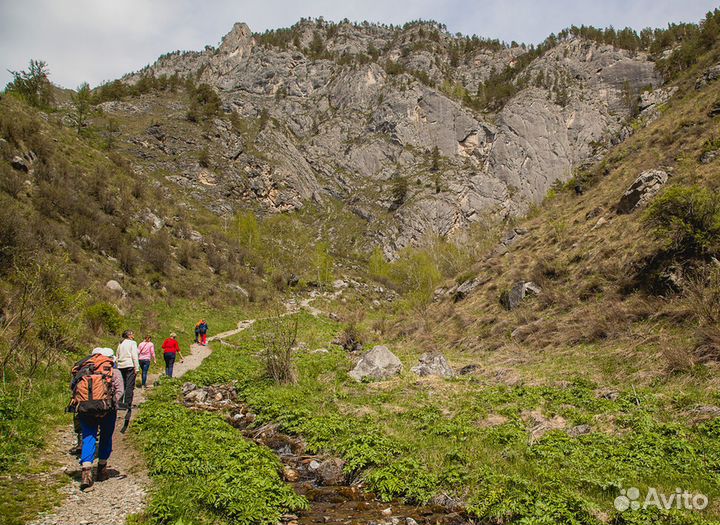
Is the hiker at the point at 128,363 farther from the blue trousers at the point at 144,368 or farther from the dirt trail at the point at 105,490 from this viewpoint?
the blue trousers at the point at 144,368

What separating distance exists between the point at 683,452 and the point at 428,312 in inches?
1018

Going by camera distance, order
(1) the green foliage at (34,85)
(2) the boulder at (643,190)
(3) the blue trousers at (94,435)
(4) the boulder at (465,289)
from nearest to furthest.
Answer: (3) the blue trousers at (94,435)
(2) the boulder at (643,190)
(4) the boulder at (465,289)
(1) the green foliage at (34,85)

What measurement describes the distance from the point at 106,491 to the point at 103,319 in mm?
14498

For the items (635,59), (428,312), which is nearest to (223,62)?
(635,59)

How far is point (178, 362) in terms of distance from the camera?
19.8m

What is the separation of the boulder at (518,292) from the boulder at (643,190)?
784 centimetres

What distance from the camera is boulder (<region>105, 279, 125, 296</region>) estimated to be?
918 inches

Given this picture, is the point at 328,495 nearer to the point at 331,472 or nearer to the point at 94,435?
the point at 331,472

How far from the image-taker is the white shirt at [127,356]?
37.7ft

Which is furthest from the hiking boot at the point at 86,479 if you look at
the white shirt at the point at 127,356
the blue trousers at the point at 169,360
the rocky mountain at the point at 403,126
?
the rocky mountain at the point at 403,126

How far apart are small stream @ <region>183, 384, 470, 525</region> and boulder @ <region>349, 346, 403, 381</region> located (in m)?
6.18

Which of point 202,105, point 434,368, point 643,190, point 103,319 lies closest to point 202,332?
point 103,319

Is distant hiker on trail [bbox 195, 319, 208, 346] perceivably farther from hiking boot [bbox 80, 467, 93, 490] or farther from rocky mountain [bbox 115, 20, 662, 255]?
rocky mountain [bbox 115, 20, 662, 255]

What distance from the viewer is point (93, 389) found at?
712cm
